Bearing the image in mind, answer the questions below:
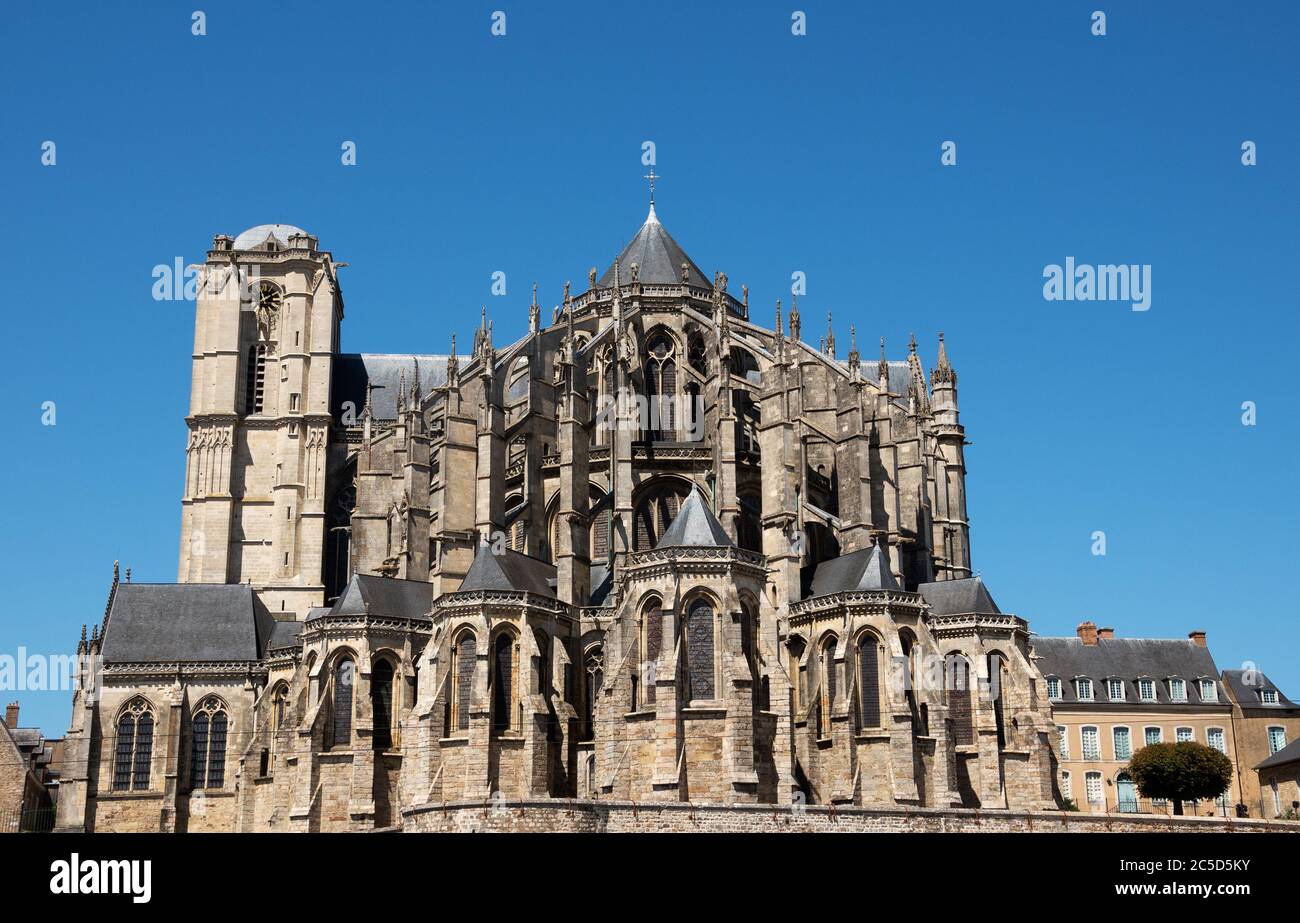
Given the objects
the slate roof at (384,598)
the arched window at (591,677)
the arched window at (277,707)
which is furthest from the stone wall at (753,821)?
the arched window at (277,707)

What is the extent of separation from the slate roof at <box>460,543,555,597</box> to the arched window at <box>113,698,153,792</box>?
12.0 meters

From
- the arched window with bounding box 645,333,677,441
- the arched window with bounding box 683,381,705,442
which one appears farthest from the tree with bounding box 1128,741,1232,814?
the arched window with bounding box 645,333,677,441

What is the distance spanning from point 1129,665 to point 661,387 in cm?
1975

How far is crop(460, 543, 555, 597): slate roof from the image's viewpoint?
37.8m

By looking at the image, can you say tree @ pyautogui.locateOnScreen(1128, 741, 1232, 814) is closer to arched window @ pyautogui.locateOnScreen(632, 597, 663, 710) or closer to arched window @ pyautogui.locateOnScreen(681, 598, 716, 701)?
arched window @ pyautogui.locateOnScreen(681, 598, 716, 701)

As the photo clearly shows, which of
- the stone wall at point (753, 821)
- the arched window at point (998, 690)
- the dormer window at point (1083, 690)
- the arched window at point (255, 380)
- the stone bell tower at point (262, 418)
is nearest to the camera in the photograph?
the stone wall at point (753, 821)

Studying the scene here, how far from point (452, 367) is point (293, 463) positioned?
12050 mm

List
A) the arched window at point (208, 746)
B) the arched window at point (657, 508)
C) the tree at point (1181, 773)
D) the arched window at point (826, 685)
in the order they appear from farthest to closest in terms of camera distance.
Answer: the tree at point (1181, 773)
the arched window at point (657, 508)
the arched window at point (208, 746)
the arched window at point (826, 685)

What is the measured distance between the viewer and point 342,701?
3925 cm

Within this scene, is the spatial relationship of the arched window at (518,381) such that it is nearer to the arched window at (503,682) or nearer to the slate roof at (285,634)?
the slate roof at (285,634)

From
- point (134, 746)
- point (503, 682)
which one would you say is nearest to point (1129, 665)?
point (503, 682)

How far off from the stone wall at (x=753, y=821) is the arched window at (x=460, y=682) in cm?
585

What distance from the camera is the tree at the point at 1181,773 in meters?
45.7
